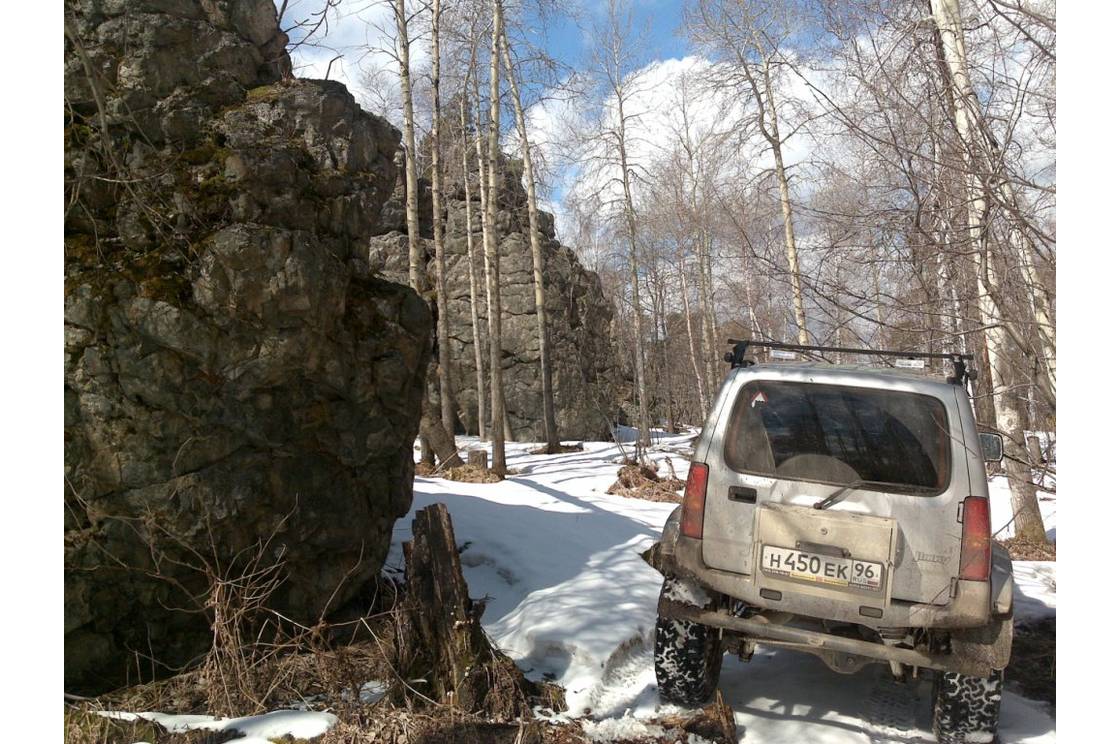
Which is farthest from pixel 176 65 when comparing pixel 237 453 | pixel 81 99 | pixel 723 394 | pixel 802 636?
pixel 802 636

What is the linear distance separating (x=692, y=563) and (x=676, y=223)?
80.2 feet

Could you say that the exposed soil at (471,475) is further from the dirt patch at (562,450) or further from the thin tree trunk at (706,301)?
the thin tree trunk at (706,301)

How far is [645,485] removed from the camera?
37.5 feet

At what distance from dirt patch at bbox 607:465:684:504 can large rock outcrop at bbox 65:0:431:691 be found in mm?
5982

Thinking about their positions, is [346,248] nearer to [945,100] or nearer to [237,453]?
[237,453]

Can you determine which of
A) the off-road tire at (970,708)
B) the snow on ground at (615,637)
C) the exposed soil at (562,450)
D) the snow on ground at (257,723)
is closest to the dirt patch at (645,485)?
the snow on ground at (615,637)

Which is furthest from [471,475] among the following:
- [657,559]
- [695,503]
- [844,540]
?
[844,540]

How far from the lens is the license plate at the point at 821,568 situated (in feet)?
11.7

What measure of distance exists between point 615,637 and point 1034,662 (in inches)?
109

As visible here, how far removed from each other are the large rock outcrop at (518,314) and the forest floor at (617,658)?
17.4 metres

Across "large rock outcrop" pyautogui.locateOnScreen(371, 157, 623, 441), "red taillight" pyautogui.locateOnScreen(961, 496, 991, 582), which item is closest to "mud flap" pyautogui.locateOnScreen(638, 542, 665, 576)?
"red taillight" pyautogui.locateOnScreen(961, 496, 991, 582)

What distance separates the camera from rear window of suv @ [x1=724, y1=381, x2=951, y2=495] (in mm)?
3688

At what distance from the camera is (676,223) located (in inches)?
1071

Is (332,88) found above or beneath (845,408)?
above
